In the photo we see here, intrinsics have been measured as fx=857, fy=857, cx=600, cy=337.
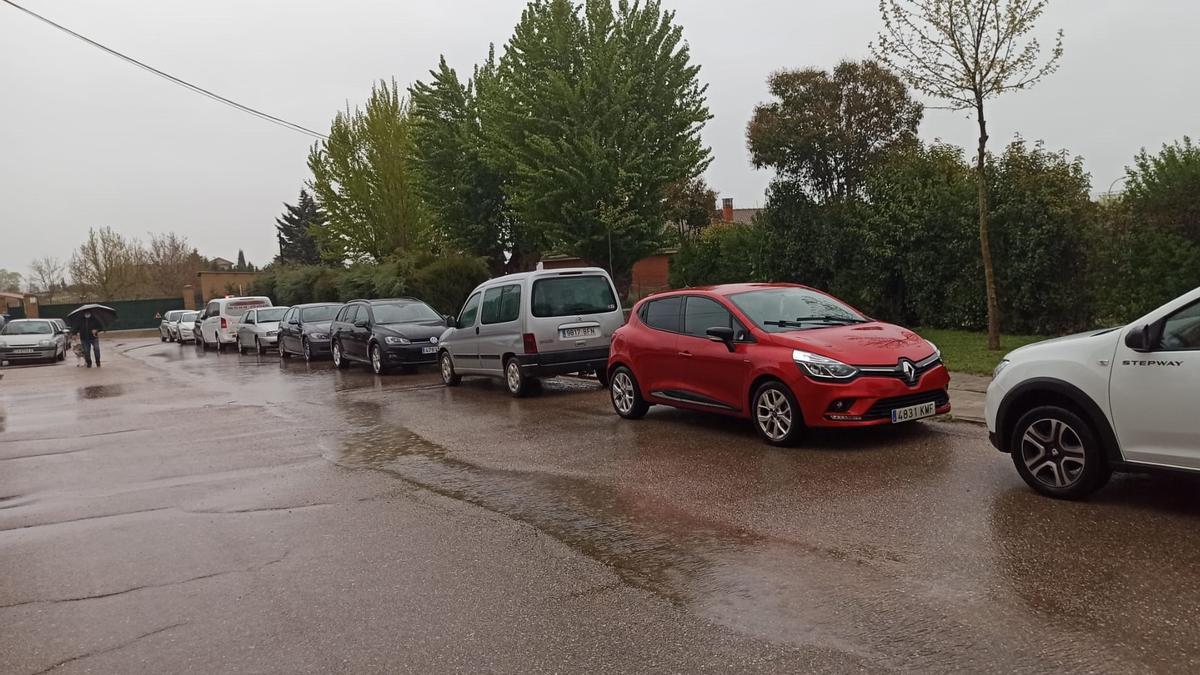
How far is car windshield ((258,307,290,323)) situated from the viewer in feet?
89.5

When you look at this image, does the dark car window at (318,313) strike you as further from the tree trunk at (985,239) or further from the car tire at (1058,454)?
the car tire at (1058,454)

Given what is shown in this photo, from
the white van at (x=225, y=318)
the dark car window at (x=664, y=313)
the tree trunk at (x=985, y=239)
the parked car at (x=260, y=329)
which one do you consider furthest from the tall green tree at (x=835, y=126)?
the white van at (x=225, y=318)

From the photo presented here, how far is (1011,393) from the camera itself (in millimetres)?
6059

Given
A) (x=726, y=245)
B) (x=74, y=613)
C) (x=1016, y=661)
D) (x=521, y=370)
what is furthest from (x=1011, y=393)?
(x=726, y=245)

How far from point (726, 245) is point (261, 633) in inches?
757

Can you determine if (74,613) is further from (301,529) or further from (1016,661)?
(1016,661)

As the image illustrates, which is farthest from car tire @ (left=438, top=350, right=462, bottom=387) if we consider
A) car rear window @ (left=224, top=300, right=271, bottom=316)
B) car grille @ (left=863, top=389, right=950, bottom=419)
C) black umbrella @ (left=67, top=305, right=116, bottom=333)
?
car rear window @ (left=224, top=300, right=271, bottom=316)

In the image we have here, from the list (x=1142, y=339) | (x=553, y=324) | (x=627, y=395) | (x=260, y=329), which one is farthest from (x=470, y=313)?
(x=260, y=329)

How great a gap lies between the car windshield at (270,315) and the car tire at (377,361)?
34.4 feet

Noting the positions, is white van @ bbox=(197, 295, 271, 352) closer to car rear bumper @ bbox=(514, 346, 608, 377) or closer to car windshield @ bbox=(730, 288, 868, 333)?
car rear bumper @ bbox=(514, 346, 608, 377)

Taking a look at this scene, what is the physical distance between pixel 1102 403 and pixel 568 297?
8.17 m

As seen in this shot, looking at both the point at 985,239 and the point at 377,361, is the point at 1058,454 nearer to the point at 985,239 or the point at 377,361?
the point at 985,239

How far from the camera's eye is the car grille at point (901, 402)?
25.1 ft

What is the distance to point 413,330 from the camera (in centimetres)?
1786
